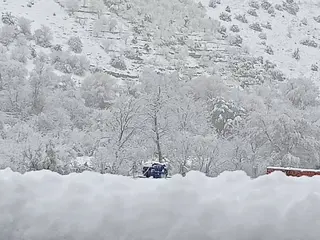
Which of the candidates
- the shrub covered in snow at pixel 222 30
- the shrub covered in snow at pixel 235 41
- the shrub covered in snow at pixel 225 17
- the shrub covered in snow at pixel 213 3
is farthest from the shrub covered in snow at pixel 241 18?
the shrub covered in snow at pixel 235 41

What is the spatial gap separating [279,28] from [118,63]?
51.5 ft

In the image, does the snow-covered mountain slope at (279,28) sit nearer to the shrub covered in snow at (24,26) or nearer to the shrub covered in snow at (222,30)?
the shrub covered in snow at (222,30)

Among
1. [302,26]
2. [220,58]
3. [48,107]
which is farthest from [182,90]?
[302,26]

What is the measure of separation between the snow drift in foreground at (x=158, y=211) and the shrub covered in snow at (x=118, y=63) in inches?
1357

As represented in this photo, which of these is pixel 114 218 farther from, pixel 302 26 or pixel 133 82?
pixel 302 26

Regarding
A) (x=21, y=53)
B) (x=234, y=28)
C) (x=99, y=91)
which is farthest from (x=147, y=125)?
(x=234, y=28)

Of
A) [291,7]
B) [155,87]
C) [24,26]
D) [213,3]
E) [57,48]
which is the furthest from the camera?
[291,7]

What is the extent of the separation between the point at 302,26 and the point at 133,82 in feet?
65.2

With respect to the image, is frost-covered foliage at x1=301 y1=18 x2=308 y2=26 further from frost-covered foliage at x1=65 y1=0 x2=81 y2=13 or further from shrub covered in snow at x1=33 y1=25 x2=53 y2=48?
shrub covered in snow at x1=33 y1=25 x2=53 y2=48

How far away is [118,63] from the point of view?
118 ft

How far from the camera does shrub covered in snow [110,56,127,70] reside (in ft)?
117

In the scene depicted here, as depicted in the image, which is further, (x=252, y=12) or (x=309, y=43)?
(x=252, y=12)

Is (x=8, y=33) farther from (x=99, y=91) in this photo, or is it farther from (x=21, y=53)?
(x=99, y=91)

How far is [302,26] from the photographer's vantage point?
1767 inches
